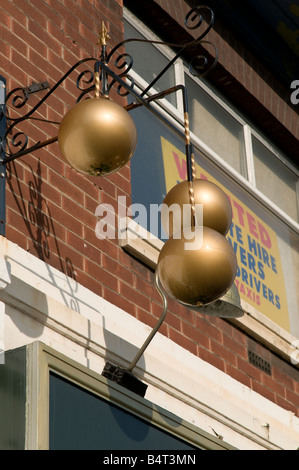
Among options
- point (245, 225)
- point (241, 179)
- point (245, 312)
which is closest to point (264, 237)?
point (245, 225)

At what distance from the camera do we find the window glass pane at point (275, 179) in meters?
9.16

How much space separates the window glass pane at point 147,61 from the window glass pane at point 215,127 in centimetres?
28

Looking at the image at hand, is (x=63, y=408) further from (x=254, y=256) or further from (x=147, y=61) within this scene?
(x=147, y=61)

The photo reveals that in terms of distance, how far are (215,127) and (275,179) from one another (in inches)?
36.3

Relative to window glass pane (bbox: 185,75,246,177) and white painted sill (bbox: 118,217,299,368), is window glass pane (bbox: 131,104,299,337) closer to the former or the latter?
white painted sill (bbox: 118,217,299,368)

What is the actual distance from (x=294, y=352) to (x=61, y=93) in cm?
281

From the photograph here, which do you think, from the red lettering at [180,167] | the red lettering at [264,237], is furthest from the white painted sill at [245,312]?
the red lettering at [180,167]

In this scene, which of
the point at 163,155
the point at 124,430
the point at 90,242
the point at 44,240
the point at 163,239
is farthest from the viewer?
the point at 163,155

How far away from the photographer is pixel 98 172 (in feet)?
17.3

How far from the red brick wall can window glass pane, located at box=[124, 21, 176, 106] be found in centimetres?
44

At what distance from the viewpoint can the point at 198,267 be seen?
197 inches

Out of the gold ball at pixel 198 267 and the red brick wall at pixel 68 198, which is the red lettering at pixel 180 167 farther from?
the gold ball at pixel 198 267
